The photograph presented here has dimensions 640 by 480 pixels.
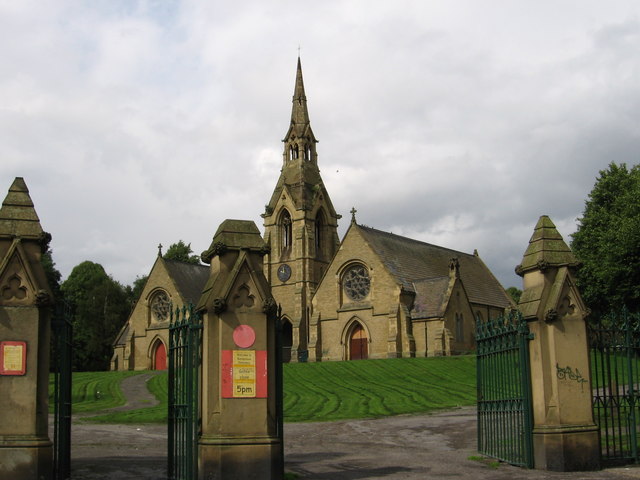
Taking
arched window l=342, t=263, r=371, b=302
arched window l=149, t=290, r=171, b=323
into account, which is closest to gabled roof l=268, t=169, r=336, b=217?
arched window l=342, t=263, r=371, b=302

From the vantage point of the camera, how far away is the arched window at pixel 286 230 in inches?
Answer: 2687

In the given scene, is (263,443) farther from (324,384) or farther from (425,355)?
(425,355)

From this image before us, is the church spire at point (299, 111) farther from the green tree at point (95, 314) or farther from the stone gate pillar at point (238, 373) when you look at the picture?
the stone gate pillar at point (238, 373)

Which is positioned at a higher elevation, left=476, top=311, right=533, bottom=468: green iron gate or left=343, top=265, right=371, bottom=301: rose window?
left=343, top=265, right=371, bottom=301: rose window

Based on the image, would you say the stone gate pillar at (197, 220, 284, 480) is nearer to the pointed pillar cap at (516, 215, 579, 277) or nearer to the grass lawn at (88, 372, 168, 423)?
the pointed pillar cap at (516, 215, 579, 277)

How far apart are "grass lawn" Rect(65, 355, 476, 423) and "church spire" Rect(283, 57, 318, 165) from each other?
102 feet

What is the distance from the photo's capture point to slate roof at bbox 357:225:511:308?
2244 inches

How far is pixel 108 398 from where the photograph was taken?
1339 inches

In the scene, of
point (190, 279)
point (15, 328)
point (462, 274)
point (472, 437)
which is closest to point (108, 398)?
point (472, 437)

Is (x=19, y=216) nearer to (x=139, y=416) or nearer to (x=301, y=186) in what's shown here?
(x=139, y=416)

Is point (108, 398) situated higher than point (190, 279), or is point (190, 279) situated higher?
point (190, 279)

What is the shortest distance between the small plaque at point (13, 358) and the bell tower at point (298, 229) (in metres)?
49.6

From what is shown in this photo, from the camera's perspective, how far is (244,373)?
467 inches

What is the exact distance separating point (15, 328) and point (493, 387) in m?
8.70
